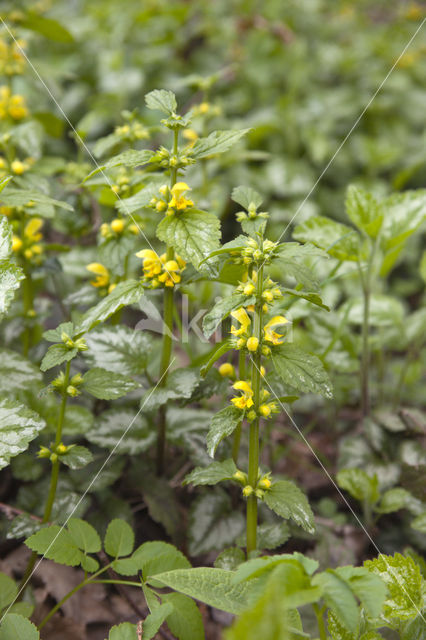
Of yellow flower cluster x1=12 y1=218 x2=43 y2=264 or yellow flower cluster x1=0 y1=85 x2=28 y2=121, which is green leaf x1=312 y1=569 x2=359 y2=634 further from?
yellow flower cluster x1=0 y1=85 x2=28 y2=121

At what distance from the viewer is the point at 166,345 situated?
145 cm

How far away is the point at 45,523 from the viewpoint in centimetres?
135

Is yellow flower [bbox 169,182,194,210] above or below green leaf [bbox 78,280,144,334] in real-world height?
above

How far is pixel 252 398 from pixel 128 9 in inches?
148

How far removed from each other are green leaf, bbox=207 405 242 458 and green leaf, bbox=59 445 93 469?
346mm

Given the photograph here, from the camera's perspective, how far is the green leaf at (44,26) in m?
2.44

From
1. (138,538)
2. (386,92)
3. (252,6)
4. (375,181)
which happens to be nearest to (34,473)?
(138,538)

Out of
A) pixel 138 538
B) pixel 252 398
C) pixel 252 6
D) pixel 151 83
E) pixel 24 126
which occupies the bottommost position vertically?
pixel 138 538

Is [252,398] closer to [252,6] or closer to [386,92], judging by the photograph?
[386,92]

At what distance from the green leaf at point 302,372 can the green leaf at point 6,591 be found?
0.87 meters

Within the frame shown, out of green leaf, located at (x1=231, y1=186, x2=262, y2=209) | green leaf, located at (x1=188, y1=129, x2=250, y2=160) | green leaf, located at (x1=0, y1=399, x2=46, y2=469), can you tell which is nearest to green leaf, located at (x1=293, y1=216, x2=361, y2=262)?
green leaf, located at (x1=231, y1=186, x2=262, y2=209)

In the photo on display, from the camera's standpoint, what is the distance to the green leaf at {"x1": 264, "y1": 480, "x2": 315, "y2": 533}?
1.16 meters

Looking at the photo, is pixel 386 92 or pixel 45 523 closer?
pixel 45 523

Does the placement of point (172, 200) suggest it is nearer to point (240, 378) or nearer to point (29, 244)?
point (240, 378)
